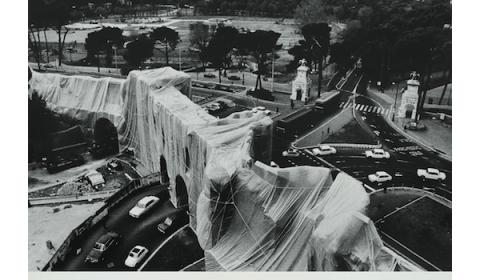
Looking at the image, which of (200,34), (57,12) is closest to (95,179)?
(57,12)

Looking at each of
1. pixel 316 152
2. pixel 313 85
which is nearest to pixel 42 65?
pixel 313 85

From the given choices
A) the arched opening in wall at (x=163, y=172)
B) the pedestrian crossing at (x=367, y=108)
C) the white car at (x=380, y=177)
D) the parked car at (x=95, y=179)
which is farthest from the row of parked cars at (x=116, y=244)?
the pedestrian crossing at (x=367, y=108)

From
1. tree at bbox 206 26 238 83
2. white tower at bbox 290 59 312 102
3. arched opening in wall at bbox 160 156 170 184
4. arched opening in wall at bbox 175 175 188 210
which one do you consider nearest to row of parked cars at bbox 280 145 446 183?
arched opening in wall at bbox 175 175 188 210

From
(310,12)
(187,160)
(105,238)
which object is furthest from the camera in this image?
(310,12)

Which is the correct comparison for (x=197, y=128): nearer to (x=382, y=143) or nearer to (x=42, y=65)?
(x=382, y=143)

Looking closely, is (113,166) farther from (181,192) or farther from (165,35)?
(165,35)

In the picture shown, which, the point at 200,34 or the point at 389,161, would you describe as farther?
the point at 200,34

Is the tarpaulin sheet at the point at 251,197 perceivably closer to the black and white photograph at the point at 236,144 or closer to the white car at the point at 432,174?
the black and white photograph at the point at 236,144

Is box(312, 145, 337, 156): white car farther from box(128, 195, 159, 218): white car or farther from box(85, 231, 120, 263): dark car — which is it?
box(85, 231, 120, 263): dark car
